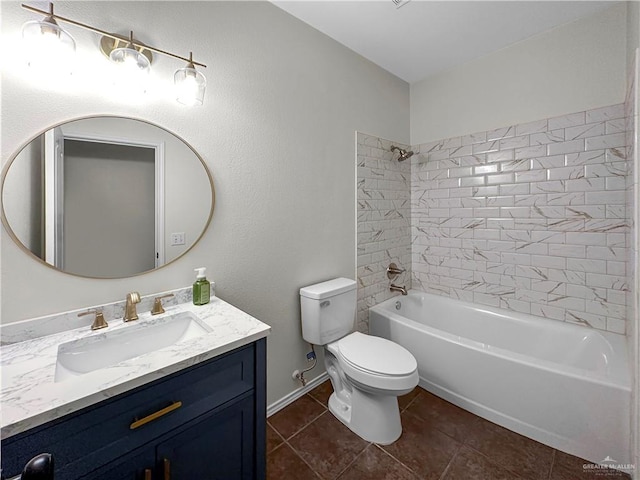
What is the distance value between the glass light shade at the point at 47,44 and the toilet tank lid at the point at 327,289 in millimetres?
1562

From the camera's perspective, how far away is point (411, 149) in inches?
109

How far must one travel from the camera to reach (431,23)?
187 centimetres

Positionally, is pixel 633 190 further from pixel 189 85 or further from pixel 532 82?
pixel 189 85

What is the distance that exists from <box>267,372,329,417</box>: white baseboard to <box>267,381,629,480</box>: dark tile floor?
0.15 feet

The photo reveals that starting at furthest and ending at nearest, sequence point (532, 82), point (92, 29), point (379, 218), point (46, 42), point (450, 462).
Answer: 1. point (379, 218)
2. point (532, 82)
3. point (450, 462)
4. point (92, 29)
5. point (46, 42)

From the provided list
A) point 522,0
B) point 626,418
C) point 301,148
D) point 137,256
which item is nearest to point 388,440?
point 626,418

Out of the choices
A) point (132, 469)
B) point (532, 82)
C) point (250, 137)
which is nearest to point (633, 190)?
point (532, 82)

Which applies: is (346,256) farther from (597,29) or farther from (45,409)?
(597,29)

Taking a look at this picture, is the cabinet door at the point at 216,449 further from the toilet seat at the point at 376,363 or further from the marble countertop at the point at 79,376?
the toilet seat at the point at 376,363

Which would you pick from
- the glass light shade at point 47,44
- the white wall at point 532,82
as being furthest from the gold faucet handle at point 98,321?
the white wall at point 532,82

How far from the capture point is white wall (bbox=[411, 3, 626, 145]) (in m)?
1.76

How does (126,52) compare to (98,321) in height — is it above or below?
above

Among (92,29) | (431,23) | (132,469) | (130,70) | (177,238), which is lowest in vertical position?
(132,469)

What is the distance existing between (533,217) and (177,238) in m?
2.50
